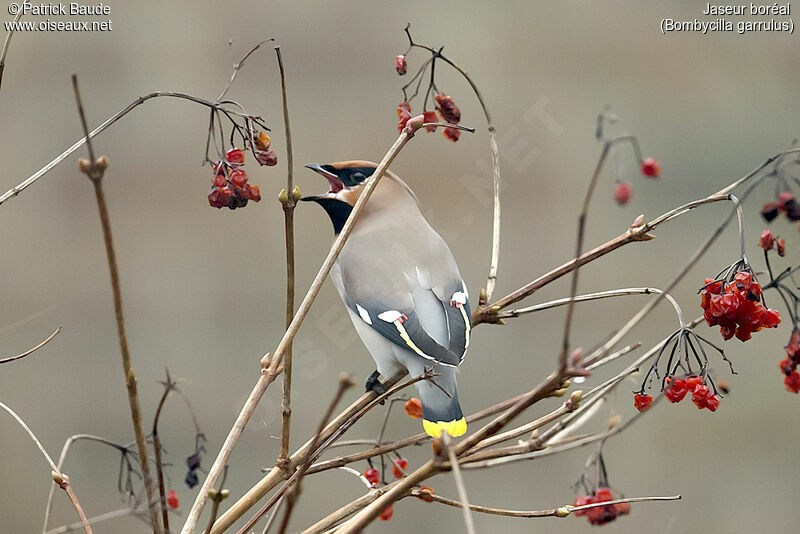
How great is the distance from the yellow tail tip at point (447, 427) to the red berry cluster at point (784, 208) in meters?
0.28

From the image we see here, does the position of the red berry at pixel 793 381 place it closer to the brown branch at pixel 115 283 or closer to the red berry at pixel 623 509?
the red berry at pixel 623 509

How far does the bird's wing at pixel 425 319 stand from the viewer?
813 millimetres

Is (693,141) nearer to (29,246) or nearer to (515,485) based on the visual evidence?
(515,485)

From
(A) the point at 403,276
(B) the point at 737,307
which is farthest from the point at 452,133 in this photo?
(B) the point at 737,307

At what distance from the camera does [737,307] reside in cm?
70

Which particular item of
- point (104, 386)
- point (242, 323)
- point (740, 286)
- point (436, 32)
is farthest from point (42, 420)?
point (740, 286)

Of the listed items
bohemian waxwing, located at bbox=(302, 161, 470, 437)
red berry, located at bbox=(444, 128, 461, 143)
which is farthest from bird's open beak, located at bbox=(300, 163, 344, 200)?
red berry, located at bbox=(444, 128, 461, 143)

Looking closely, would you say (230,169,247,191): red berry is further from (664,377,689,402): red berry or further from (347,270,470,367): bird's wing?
(664,377,689,402): red berry

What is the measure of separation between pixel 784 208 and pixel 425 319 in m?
0.32

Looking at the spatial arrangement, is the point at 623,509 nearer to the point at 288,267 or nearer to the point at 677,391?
the point at 677,391

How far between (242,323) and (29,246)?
54 centimetres

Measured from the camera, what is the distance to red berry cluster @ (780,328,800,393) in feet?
2.30

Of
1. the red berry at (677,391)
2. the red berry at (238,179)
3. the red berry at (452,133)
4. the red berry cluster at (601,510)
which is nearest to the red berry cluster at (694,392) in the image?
the red berry at (677,391)

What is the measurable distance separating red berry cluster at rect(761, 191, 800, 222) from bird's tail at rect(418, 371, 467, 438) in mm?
284
